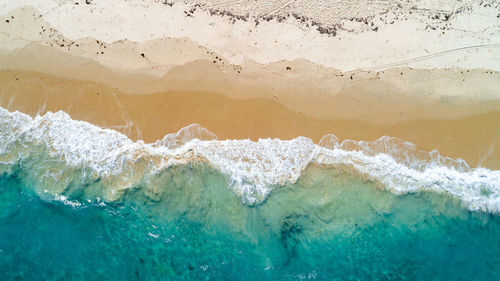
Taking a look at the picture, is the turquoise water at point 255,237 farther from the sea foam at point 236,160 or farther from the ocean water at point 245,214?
the sea foam at point 236,160

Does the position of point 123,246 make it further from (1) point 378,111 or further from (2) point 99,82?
(1) point 378,111

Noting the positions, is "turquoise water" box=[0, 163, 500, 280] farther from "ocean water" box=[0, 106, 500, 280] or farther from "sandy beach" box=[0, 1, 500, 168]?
"sandy beach" box=[0, 1, 500, 168]

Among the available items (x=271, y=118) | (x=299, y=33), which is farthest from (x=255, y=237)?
(x=299, y=33)

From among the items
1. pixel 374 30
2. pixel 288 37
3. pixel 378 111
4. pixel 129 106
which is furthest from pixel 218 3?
pixel 378 111

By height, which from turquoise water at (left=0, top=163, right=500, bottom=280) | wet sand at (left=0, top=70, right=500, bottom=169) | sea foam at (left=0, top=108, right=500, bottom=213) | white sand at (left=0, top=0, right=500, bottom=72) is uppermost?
white sand at (left=0, top=0, right=500, bottom=72)

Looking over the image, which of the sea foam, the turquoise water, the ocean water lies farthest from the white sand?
the turquoise water

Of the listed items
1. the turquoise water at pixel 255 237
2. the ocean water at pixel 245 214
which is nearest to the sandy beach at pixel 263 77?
the ocean water at pixel 245 214
